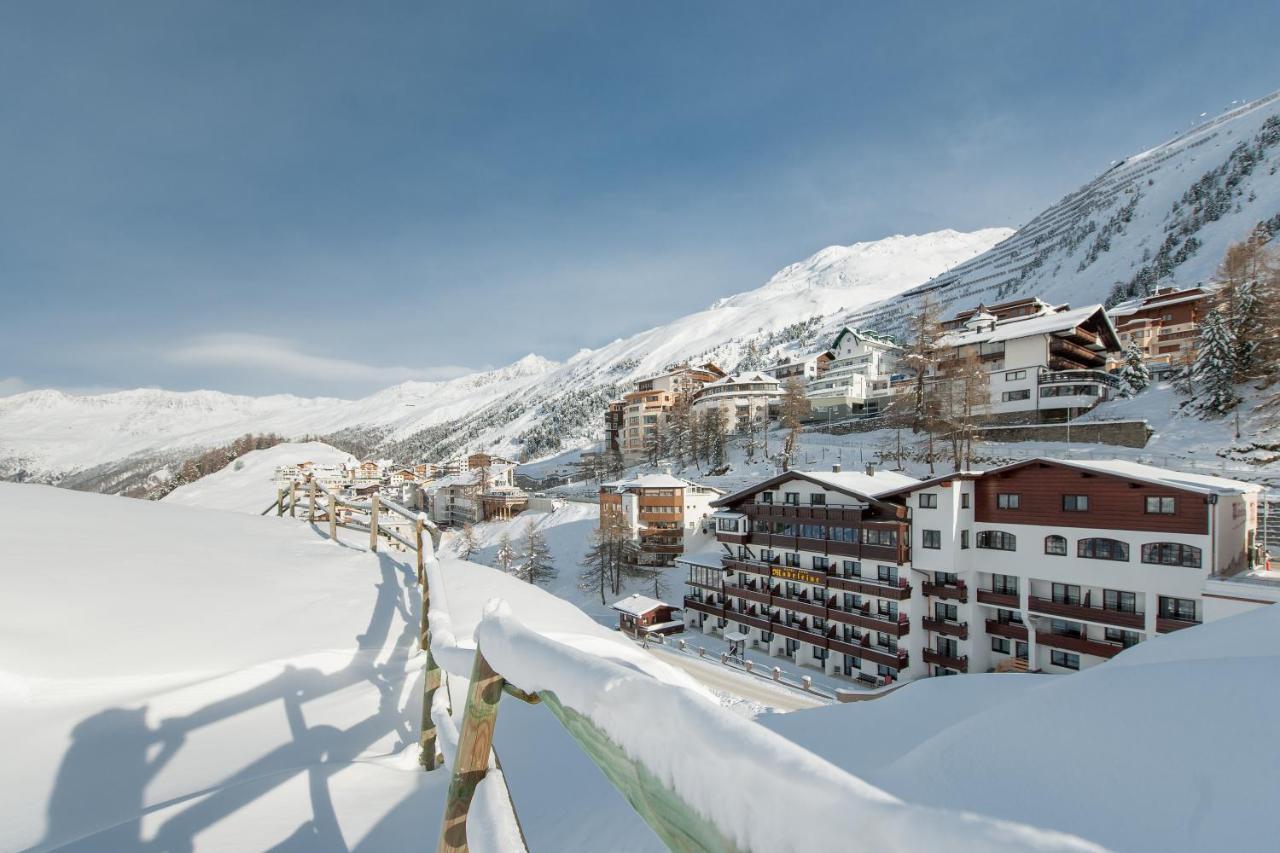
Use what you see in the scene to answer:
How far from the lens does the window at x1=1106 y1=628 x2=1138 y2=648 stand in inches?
741

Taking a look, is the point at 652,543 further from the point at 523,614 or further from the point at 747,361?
the point at 747,361

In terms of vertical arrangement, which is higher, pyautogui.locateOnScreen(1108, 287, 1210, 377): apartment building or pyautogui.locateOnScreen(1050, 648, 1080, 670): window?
pyautogui.locateOnScreen(1108, 287, 1210, 377): apartment building

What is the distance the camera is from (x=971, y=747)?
7.69ft

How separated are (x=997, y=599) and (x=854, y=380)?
128ft

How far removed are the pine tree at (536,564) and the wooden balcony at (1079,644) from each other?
1166 inches

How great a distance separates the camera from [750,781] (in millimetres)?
686

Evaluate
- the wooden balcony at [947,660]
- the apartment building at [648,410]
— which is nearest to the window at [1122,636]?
the wooden balcony at [947,660]

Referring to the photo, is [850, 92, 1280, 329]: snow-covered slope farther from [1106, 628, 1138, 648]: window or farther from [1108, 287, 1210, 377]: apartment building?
[1106, 628, 1138, 648]: window

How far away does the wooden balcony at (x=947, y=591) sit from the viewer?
74.7 ft

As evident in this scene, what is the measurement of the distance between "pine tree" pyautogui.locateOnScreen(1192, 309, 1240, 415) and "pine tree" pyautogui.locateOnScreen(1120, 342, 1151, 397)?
Answer: 6.44 m

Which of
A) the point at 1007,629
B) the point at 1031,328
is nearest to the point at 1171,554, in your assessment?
the point at 1007,629

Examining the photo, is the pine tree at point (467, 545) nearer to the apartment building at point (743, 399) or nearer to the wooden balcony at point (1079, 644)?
the apartment building at point (743, 399)

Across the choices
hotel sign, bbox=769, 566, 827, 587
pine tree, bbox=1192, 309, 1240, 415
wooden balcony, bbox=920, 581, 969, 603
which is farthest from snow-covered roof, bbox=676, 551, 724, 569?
pine tree, bbox=1192, 309, 1240, 415

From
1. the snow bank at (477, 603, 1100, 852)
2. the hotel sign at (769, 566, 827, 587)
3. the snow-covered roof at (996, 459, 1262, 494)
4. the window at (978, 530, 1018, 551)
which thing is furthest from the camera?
the hotel sign at (769, 566, 827, 587)
